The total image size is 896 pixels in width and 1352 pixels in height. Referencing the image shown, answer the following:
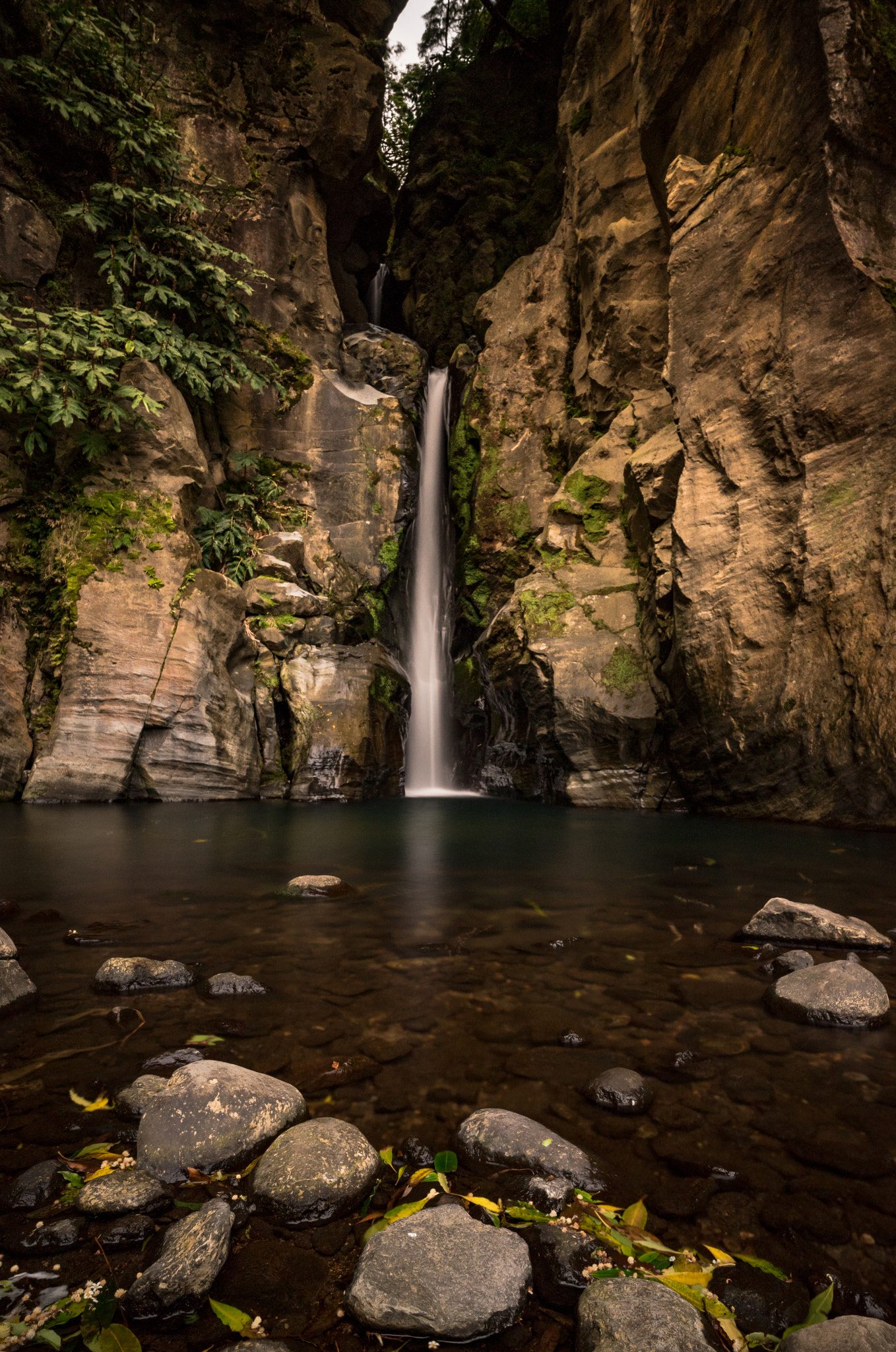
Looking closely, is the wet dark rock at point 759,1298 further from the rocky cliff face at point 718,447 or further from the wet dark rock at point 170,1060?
the rocky cliff face at point 718,447

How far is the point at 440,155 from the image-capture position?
21844 mm

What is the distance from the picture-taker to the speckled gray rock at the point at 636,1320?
115 cm

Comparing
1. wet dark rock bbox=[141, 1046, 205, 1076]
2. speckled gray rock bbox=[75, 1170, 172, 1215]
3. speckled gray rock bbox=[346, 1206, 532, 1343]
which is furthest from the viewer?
wet dark rock bbox=[141, 1046, 205, 1076]

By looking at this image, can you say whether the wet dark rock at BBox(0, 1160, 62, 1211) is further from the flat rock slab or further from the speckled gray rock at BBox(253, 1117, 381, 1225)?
the flat rock slab

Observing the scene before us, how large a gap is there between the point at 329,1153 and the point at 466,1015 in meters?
1.10

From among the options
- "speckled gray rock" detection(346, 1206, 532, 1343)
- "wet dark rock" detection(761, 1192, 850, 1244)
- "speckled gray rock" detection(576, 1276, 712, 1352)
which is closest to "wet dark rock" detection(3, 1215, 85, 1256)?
"speckled gray rock" detection(346, 1206, 532, 1343)

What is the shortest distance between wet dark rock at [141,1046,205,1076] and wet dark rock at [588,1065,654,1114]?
1305 mm

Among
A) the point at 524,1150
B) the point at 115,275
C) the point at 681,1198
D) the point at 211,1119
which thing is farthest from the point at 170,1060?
the point at 115,275

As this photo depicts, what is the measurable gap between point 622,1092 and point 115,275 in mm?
14512

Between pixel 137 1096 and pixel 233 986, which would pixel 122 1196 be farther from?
pixel 233 986

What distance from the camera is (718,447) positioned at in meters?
9.96

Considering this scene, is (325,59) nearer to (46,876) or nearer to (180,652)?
(180,652)

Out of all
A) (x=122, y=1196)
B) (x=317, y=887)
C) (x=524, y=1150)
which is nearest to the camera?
(x=122, y=1196)

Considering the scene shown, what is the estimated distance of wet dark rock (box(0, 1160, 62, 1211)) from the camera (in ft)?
5.01
